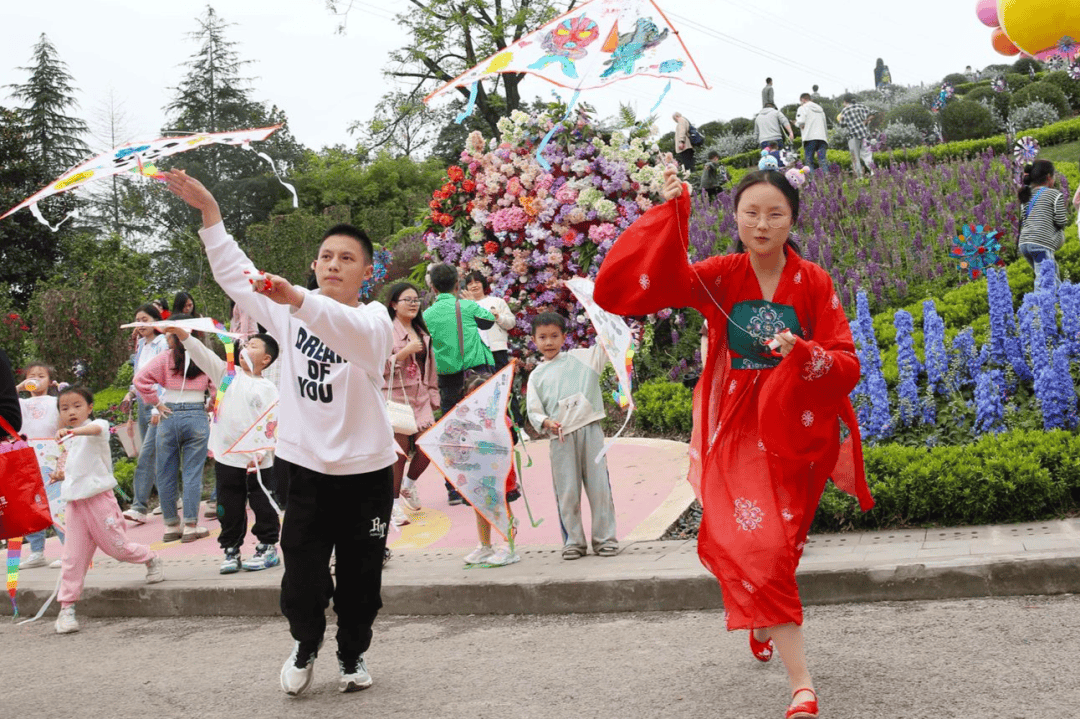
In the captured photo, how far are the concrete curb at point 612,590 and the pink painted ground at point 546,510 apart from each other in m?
0.99

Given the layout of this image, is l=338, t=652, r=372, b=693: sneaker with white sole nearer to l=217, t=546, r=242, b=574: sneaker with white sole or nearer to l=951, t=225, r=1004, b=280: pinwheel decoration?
l=217, t=546, r=242, b=574: sneaker with white sole

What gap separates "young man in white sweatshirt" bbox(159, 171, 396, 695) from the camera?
427 cm

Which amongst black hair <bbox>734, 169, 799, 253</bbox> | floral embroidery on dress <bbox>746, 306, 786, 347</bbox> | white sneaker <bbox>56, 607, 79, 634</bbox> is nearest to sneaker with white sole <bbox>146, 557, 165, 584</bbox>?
white sneaker <bbox>56, 607, 79, 634</bbox>

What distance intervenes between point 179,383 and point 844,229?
7694 mm

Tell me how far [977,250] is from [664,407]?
10.4 ft

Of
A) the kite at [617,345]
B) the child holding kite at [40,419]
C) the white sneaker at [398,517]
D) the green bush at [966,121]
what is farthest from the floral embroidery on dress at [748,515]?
the green bush at [966,121]

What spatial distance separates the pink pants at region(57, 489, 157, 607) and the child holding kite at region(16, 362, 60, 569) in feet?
3.40

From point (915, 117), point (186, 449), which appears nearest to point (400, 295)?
point (186, 449)

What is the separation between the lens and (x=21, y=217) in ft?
102

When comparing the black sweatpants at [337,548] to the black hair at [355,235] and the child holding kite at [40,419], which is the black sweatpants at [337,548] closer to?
the black hair at [355,235]

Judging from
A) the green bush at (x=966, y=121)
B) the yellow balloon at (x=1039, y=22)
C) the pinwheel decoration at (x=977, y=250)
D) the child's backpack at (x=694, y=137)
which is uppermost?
the green bush at (x=966, y=121)

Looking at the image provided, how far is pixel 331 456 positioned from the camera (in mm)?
4238

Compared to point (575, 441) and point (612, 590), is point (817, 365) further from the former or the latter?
point (575, 441)

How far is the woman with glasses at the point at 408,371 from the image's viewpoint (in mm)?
7492
